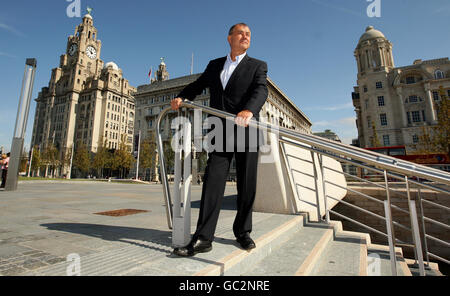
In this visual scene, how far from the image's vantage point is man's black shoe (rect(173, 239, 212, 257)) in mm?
1632

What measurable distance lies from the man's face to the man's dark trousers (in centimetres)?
107

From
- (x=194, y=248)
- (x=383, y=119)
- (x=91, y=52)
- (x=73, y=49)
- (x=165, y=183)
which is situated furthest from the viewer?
(x=73, y=49)

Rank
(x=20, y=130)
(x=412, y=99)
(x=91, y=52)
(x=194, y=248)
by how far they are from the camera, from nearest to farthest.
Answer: (x=194, y=248), (x=20, y=130), (x=412, y=99), (x=91, y=52)

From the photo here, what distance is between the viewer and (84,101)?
63312 millimetres

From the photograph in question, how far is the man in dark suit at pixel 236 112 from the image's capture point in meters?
1.88

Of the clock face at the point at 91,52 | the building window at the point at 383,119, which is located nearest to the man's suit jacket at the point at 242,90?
the building window at the point at 383,119

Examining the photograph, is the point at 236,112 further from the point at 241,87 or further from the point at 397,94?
the point at 397,94

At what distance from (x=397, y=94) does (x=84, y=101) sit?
76.1m

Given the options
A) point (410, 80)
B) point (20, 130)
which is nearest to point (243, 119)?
point (20, 130)

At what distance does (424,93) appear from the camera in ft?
129

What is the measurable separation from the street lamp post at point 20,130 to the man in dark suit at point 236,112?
1007 cm

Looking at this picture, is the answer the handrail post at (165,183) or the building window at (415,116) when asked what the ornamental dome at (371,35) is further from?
the handrail post at (165,183)

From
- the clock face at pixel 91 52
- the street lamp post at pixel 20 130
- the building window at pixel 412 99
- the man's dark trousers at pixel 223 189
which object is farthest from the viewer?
the clock face at pixel 91 52

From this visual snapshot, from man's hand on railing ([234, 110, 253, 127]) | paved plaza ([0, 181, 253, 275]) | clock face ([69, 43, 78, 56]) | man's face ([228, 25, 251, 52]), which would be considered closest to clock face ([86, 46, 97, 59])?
clock face ([69, 43, 78, 56])
